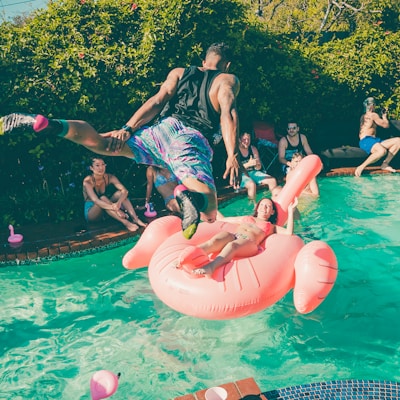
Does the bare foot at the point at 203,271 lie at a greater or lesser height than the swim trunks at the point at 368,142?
greater

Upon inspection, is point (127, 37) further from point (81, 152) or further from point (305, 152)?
point (305, 152)

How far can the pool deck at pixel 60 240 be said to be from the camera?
7.48 m

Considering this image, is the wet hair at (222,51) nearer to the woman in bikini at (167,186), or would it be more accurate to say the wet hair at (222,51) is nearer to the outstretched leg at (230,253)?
the outstretched leg at (230,253)

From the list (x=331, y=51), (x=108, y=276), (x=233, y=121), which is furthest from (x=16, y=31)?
(x=331, y=51)

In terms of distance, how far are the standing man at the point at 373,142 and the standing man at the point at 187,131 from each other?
6993mm

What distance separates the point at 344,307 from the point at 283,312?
0.79 meters

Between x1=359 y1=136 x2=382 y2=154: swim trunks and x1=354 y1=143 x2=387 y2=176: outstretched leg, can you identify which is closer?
x1=354 y1=143 x2=387 y2=176: outstretched leg

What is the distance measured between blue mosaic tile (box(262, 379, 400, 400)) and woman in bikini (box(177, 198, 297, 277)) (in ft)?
4.68

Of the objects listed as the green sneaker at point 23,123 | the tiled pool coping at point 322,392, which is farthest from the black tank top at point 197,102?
the tiled pool coping at point 322,392

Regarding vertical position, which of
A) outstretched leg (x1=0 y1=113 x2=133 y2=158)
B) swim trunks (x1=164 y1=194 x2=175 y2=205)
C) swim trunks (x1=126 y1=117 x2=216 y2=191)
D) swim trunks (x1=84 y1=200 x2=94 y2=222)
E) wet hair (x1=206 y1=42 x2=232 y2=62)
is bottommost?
swim trunks (x1=164 y1=194 x2=175 y2=205)

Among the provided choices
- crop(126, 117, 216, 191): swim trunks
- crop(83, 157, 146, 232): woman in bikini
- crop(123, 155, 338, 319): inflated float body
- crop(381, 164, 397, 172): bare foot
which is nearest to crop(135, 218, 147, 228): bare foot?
crop(83, 157, 146, 232): woman in bikini

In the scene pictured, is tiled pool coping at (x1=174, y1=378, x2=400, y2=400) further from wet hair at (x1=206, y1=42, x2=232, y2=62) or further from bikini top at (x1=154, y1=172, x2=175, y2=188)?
bikini top at (x1=154, y1=172, x2=175, y2=188)

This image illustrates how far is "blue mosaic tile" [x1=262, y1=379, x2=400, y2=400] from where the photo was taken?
4078 millimetres

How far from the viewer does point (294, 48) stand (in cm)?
1214
